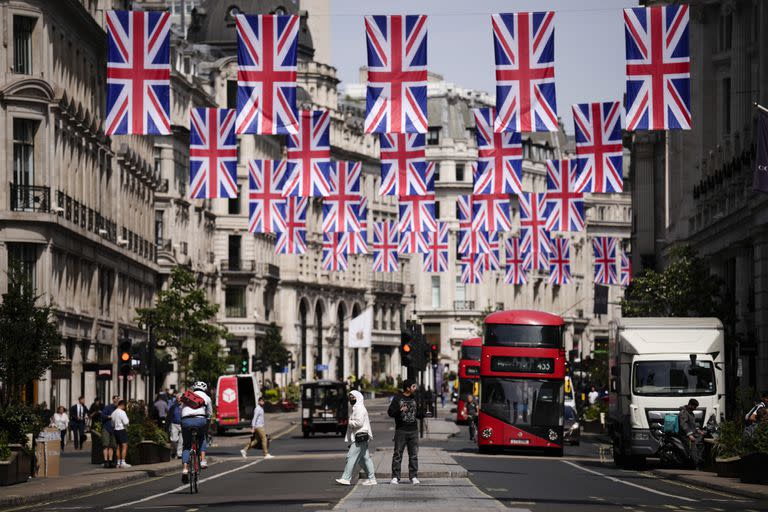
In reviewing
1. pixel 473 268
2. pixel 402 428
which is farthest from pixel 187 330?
pixel 402 428

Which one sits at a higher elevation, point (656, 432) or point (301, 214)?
point (301, 214)

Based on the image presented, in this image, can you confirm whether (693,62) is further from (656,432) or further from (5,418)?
(5,418)

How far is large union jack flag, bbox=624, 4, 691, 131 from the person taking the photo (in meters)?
40.1

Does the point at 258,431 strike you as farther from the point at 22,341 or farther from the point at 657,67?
the point at 657,67

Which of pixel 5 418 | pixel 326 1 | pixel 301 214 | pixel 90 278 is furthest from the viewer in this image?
pixel 326 1

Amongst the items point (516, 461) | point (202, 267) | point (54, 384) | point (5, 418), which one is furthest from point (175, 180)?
point (5, 418)

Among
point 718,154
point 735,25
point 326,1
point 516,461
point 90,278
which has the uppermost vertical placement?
point 326,1

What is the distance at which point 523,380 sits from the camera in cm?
5381

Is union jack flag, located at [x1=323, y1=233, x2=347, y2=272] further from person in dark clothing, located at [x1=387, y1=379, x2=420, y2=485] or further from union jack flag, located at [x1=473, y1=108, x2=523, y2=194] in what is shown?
person in dark clothing, located at [x1=387, y1=379, x2=420, y2=485]

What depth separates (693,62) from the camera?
250ft

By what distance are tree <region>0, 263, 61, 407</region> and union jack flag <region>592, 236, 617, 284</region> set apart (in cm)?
4357

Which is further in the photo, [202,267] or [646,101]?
[202,267]

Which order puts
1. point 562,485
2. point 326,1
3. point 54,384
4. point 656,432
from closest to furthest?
point 562,485 → point 656,432 → point 54,384 → point 326,1

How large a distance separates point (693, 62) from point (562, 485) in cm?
4322
